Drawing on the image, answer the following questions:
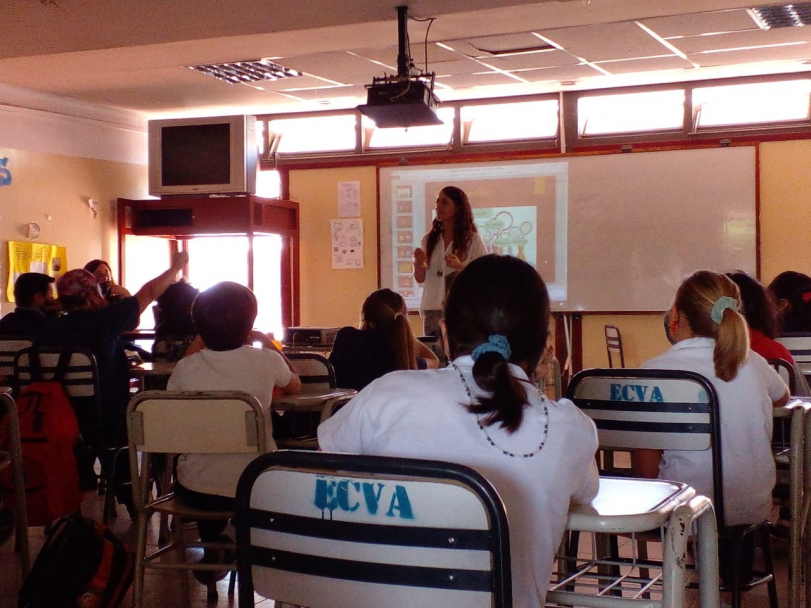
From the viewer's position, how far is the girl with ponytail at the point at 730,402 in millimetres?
2174

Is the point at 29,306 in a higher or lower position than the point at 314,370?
higher

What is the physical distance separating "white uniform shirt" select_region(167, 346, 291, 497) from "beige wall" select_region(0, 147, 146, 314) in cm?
493

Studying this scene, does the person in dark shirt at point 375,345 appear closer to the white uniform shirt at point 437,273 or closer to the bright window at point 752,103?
the white uniform shirt at point 437,273

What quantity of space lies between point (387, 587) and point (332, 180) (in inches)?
286

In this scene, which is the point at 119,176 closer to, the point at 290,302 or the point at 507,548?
the point at 290,302

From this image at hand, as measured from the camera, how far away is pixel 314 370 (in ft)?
11.4

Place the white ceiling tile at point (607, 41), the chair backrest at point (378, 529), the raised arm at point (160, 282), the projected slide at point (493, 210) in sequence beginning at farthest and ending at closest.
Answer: the projected slide at point (493, 210) → the white ceiling tile at point (607, 41) → the raised arm at point (160, 282) → the chair backrest at point (378, 529)

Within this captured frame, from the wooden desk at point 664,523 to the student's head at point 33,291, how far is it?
160 inches

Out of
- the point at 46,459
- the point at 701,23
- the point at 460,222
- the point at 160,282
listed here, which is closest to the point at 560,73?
the point at 701,23

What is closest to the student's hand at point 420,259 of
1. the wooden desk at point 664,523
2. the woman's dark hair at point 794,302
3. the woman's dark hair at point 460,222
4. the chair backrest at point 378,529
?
the woman's dark hair at point 460,222

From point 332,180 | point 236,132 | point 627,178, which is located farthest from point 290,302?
point 627,178

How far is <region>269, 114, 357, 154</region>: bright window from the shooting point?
322 inches

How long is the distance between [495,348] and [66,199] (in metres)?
6.94

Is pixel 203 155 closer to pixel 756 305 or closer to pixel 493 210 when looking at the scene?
pixel 493 210
